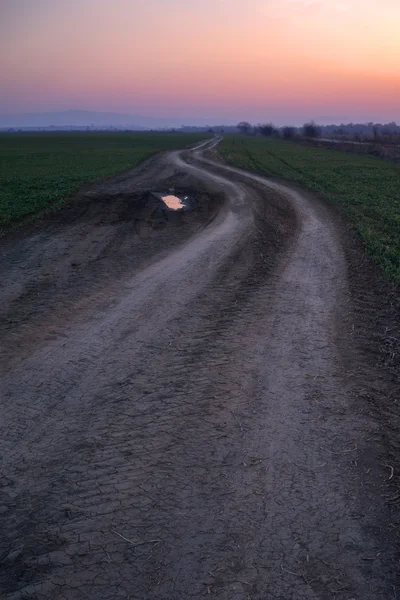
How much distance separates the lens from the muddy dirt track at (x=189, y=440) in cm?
367

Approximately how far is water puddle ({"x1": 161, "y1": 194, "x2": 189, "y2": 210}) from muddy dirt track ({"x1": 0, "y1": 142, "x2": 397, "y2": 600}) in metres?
7.72

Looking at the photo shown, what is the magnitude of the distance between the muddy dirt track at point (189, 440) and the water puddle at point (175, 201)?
7.72 m

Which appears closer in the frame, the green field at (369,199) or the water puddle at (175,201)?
the green field at (369,199)

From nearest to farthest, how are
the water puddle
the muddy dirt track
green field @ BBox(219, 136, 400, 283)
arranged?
the muddy dirt track, green field @ BBox(219, 136, 400, 283), the water puddle

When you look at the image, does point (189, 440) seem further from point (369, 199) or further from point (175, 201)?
point (369, 199)

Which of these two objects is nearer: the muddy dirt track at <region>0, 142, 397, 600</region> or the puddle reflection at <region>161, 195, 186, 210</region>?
the muddy dirt track at <region>0, 142, 397, 600</region>

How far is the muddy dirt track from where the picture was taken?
367cm

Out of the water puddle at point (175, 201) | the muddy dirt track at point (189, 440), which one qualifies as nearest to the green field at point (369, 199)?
the muddy dirt track at point (189, 440)

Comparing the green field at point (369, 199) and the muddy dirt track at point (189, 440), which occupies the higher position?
the green field at point (369, 199)

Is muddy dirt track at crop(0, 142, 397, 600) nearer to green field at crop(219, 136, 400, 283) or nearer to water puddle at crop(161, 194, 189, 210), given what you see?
green field at crop(219, 136, 400, 283)

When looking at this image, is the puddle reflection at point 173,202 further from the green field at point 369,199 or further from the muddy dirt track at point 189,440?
the muddy dirt track at point 189,440

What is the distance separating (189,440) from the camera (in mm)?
5059

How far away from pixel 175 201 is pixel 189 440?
15.0m

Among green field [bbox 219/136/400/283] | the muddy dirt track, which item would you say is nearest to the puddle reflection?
green field [bbox 219/136/400/283]
